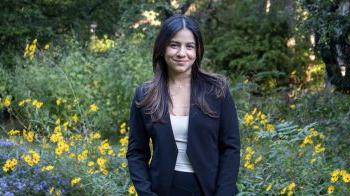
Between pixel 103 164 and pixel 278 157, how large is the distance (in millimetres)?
1316

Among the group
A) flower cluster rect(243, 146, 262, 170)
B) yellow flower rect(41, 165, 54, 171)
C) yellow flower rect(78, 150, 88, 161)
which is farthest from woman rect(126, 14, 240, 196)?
yellow flower rect(78, 150, 88, 161)

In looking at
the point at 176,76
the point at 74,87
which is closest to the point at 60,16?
the point at 74,87

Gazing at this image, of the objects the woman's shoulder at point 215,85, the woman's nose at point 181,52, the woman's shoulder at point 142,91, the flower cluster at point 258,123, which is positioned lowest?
the flower cluster at point 258,123

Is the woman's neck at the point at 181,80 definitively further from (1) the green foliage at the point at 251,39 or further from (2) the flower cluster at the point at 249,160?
(1) the green foliage at the point at 251,39

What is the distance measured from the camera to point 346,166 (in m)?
4.81

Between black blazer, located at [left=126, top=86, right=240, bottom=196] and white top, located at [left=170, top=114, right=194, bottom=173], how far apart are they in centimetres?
2

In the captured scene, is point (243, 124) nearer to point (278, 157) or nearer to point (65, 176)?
point (278, 157)

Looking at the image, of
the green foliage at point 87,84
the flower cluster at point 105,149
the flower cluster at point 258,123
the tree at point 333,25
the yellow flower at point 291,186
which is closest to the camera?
the yellow flower at point 291,186

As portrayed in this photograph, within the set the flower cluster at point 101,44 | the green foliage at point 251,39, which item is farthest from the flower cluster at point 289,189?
the green foliage at point 251,39

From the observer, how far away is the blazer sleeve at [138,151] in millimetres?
2557

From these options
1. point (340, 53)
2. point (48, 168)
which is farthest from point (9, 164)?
point (340, 53)

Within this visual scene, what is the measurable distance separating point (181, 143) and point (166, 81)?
0.30 meters

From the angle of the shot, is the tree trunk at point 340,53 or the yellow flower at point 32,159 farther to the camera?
the tree trunk at point 340,53

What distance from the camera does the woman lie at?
8.07ft
